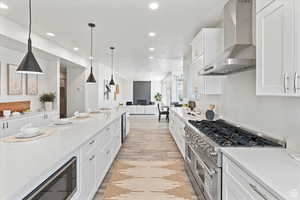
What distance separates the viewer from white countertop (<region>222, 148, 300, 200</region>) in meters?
1.10

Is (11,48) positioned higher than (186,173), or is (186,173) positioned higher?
(11,48)

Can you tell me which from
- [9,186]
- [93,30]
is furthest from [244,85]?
[93,30]

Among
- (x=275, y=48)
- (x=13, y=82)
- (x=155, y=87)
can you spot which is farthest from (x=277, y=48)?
(x=155, y=87)

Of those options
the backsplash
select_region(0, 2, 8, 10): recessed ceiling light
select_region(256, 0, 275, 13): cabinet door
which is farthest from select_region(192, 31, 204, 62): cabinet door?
select_region(0, 2, 8, 10): recessed ceiling light

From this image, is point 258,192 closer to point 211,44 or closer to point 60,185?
point 60,185

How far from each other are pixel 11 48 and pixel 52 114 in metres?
2.17

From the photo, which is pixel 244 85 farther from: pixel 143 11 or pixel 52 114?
pixel 52 114

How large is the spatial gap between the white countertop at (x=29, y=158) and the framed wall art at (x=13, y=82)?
3819 millimetres

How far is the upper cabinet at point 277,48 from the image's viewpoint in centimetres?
140

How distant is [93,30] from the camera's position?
15.0ft

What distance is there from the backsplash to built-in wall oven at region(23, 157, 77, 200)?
1.97m

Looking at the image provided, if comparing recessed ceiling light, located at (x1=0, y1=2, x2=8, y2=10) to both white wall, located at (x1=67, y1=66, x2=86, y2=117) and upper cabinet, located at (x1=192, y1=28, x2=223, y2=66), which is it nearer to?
upper cabinet, located at (x1=192, y1=28, x2=223, y2=66)

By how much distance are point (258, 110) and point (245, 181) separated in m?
1.31

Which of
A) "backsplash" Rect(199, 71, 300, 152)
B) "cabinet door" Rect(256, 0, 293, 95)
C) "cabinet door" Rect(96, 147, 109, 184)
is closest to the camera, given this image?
"cabinet door" Rect(256, 0, 293, 95)
